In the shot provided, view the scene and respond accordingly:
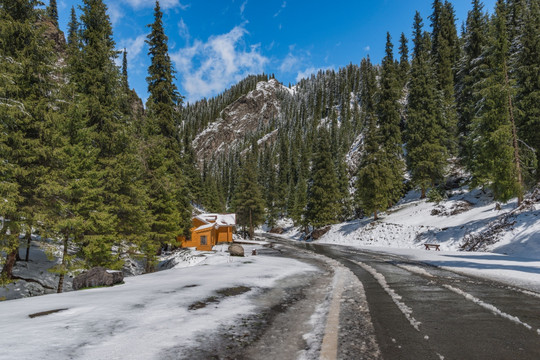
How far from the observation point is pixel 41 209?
12836mm

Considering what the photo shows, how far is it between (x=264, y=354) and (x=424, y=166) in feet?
119

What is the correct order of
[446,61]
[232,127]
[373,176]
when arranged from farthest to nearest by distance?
1. [232,127]
2. [446,61]
3. [373,176]

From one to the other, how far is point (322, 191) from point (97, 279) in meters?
35.6

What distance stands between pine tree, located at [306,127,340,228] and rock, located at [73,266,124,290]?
35.3m

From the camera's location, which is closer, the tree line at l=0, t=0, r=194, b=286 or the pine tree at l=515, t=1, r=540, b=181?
the tree line at l=0, t=0, r=194, b=286

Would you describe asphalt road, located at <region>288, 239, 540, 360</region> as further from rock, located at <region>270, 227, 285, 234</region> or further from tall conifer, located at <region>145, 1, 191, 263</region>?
rock, located at <region>270, 227, 285, 234</region>

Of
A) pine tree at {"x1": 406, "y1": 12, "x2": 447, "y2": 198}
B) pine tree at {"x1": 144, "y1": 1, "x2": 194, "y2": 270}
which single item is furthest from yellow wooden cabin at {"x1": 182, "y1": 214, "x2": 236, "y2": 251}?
pine tree at {"x1": 406, "y1": 12, "x2": 447, "y2": 198}

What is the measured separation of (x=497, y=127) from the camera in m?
20.7

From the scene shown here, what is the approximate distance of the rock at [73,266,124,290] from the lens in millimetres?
7770

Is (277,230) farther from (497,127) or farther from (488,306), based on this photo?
(488,306)

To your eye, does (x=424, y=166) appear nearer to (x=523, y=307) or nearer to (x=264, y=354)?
(x=523, y=307)

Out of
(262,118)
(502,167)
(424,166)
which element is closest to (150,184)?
(502,167)

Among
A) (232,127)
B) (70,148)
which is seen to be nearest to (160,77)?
(70,148)

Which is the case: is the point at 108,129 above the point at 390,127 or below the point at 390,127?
below
